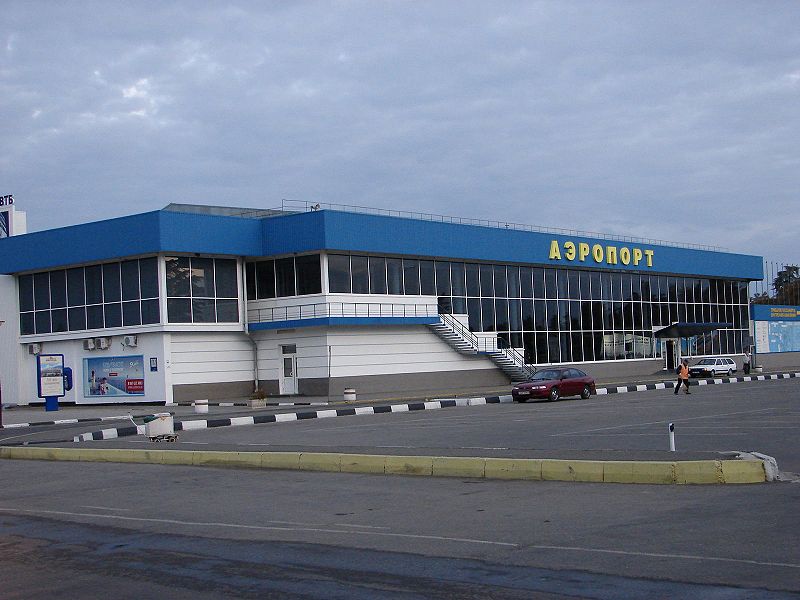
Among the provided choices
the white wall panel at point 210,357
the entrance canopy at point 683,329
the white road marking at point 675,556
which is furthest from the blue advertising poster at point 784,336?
the white road marking at point 675,556

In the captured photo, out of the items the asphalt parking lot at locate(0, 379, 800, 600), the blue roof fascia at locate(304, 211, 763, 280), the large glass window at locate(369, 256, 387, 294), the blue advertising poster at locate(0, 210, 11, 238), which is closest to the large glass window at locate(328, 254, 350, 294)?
the blue roof fascia at locate(304, 211, 763, 280)

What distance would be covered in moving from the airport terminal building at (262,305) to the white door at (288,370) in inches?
3.0

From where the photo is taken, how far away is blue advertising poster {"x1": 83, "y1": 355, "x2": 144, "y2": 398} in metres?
43.4

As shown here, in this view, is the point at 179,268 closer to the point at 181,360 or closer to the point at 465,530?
the point at 181,360

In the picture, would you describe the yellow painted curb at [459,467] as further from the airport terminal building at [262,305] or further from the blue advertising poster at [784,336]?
the blue advertising poster at [784,336]

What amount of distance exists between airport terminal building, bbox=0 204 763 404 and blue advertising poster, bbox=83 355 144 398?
7cm

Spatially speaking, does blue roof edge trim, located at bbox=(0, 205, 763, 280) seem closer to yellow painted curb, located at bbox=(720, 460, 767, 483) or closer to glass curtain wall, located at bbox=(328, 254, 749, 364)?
glass curtain wall, located at bbox=(328, 254, 749, 364)

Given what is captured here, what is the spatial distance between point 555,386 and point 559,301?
20.6 m

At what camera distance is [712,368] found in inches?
2142

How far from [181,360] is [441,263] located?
579 inches

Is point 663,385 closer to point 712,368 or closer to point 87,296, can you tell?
point 712,368

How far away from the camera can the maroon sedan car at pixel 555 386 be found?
36469mm

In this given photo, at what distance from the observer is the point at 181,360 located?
43.0 m

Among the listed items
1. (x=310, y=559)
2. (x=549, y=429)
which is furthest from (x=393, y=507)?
(x=549, y=429)
